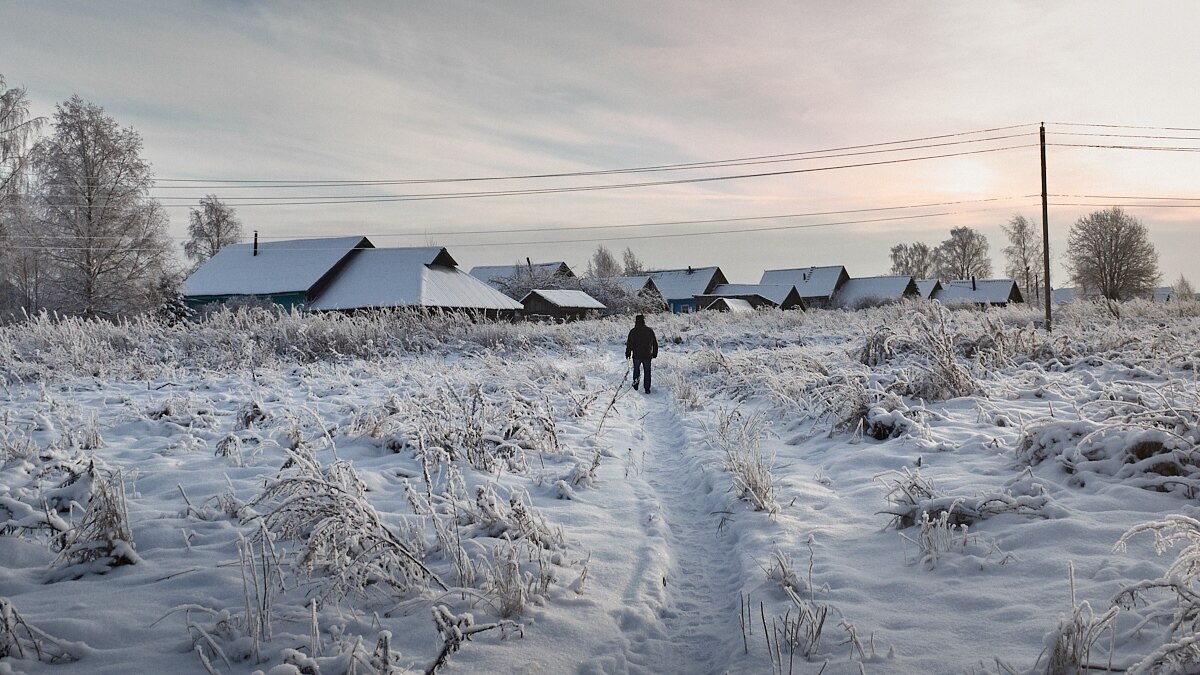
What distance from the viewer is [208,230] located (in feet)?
177

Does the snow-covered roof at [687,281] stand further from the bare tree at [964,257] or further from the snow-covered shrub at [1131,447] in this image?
A: the snow-covered shrub at [1131,447]

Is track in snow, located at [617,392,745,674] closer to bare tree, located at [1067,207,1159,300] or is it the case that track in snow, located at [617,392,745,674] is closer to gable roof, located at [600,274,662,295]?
gable roof, located at [600,274,662,295]

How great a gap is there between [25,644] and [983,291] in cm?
8207

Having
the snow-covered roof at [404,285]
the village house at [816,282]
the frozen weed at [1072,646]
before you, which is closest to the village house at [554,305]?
the snow-covered roof at [404,285]

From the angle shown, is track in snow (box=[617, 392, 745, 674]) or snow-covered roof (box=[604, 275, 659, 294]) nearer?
track in snow (box=[617, 392, 745, 674])

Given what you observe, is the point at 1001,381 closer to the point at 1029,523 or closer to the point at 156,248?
the point at 1029,523

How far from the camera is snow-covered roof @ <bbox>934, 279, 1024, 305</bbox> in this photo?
69.2 m

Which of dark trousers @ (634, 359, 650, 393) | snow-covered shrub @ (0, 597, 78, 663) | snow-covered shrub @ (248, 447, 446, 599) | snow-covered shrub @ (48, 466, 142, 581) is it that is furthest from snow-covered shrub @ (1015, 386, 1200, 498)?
dark trousers @ (634, 359, 650, 393)

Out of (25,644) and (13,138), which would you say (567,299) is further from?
(25,644)

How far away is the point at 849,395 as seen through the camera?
741 centimetres

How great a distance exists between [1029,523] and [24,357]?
1494cm

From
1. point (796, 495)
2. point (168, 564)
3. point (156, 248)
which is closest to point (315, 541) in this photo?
point (168, 564)

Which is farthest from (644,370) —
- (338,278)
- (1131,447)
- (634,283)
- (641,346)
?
(634,283)

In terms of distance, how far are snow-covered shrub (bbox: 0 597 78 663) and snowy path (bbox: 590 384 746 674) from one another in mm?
2301
